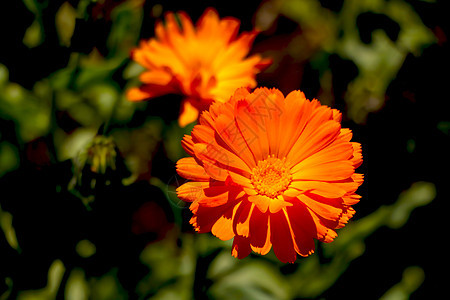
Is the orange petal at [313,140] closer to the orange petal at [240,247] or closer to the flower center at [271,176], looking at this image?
the flower center at [271,176]

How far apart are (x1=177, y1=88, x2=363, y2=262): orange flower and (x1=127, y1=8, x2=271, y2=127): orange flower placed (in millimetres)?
168

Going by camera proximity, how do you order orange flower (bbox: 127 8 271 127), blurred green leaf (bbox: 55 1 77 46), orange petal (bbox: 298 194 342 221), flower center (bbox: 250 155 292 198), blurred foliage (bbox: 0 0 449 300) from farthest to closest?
blurred green leaf (bbox: 55 1 77 46) < blurred foliage (bbox: 0 0 449 300) < orange flower (bbox: 127 8 271 127) < flower center (bbox: 250 155 292 198) < orange petal (bbox: 298 194 342 221)

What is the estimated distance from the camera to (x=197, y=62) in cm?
113

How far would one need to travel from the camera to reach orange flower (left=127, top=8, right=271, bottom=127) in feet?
3.14

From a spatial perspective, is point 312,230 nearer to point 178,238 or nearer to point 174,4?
point 178,238

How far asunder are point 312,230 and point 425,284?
0.60 meters

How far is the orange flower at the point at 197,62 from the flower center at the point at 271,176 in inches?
7.0

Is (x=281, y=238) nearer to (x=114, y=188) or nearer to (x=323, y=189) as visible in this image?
(x=323, y=189)

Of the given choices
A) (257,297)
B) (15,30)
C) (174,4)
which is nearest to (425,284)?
(257,297)

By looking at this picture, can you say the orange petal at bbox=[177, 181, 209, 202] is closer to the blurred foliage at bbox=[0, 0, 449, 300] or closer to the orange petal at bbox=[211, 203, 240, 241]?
the orange petal at bbox=[211, 203, 240, 241]

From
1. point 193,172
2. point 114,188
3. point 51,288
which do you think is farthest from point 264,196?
point 51,288

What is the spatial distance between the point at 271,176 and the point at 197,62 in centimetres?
42

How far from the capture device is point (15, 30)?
1188mm

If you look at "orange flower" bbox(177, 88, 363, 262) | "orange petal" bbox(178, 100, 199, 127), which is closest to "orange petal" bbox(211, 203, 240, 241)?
"orange flower" bbox(177, 88, 363, 262)
